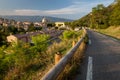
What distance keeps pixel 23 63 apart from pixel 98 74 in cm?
692

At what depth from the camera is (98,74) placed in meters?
9.94

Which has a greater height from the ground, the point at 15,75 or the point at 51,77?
the point at 51,77

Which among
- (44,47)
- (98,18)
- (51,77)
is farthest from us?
(98,18)

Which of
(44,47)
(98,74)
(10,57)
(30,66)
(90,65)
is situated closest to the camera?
(98,74)

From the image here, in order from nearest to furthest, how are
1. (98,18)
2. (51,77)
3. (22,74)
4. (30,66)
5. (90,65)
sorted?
1. (51,77)
2. (90,65)
3. (22,74)
4. (30,66)
5. (98,18)

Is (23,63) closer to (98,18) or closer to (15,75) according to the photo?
(15,75)

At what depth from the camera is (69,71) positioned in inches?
398

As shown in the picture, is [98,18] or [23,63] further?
[98,18]

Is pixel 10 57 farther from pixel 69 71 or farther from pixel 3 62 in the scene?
pixel 69 71

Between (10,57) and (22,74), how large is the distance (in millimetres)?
3709

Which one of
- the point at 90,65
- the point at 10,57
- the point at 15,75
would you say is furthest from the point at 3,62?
the point at 90,65

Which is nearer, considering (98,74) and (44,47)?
(98,74)

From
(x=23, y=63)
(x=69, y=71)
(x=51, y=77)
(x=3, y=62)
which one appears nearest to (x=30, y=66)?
(x=23, y=63)

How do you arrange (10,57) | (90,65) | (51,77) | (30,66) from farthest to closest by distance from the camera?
(10,57)
(30,66)
(90,65)
(51,77)
